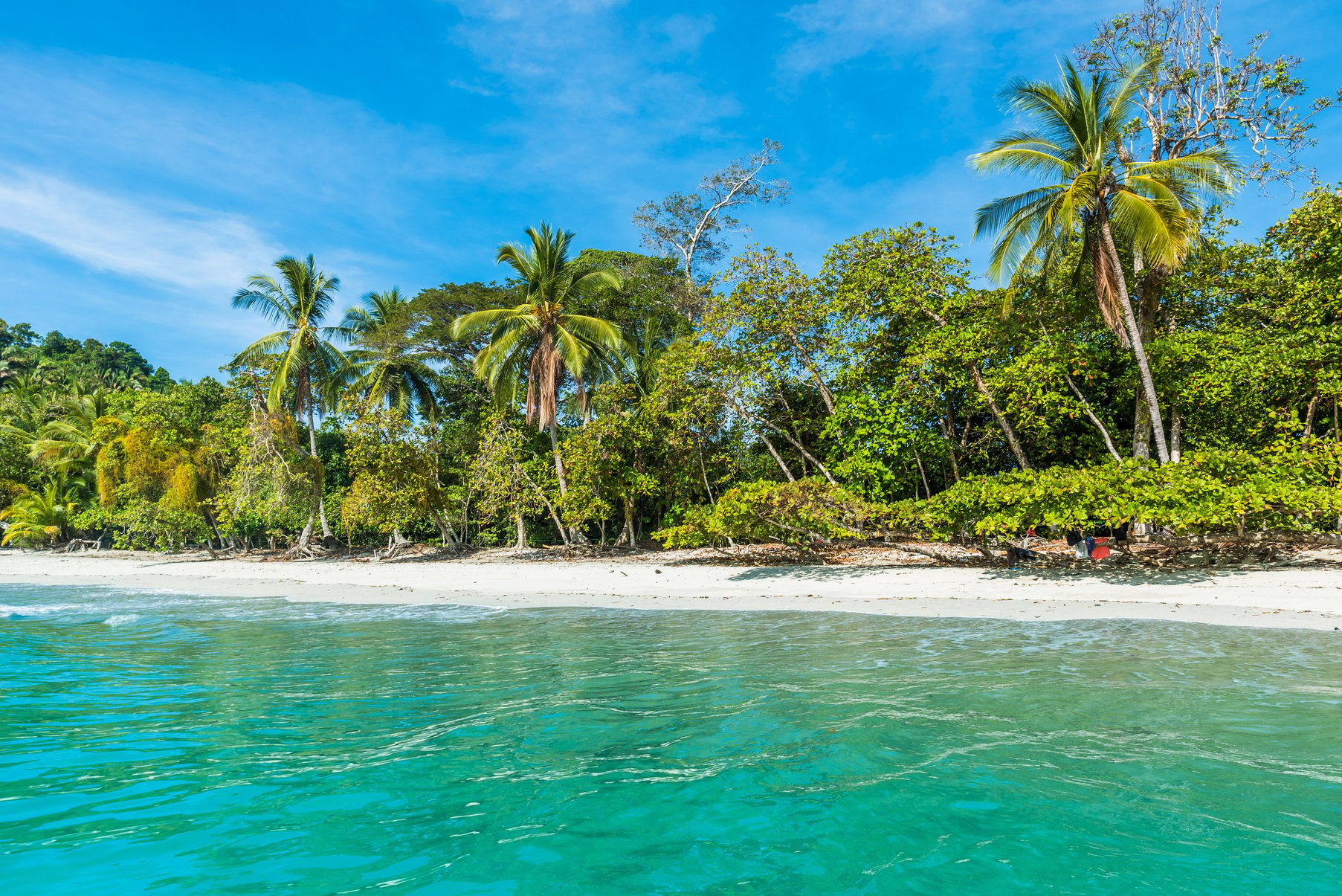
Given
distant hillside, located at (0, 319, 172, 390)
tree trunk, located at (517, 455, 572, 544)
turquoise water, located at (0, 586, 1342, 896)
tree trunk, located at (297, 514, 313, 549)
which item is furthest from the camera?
distant hillside, located at (0, 319, 172, 390)

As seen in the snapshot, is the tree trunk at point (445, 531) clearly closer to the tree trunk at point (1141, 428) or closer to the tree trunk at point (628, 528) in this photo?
the tree trunk at point (628, 528)

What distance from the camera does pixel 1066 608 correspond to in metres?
9.84

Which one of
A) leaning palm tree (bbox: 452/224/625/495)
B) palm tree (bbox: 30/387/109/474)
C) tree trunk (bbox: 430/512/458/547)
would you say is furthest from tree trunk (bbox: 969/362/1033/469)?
palm tree (bbox: 30/387/109/474)

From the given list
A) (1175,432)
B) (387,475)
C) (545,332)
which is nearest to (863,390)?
(1175,432)

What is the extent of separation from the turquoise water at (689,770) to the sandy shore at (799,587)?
2.19 m

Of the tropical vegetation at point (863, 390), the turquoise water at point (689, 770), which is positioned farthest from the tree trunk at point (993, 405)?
the turquoise water at point (689, 770)

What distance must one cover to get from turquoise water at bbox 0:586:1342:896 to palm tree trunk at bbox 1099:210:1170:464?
5.68 meters

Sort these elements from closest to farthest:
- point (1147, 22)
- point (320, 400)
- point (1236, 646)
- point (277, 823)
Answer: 1. point (277, 823)
2. point (1236, 646)
3. point (1147, 22)
4. point (320, 400)

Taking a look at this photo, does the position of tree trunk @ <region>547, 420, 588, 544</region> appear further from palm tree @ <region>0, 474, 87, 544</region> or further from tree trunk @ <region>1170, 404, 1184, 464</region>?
palm tree @ <region>0, 474, 87, 544</region>

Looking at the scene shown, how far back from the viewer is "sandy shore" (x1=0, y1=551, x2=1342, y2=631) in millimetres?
9555

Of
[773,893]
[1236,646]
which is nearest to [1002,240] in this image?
[1236,646]

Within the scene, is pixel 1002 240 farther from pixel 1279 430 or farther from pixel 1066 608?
pixel 1066 608

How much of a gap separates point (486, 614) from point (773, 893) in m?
9.06

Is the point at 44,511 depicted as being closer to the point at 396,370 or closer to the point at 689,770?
the point at 396,370
